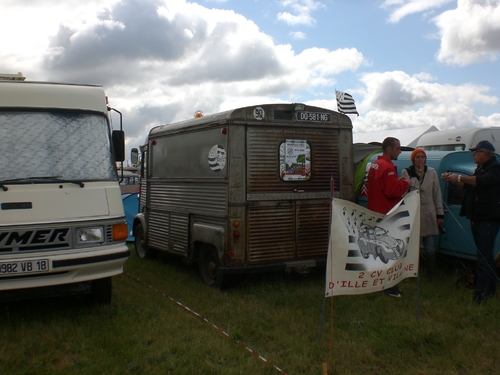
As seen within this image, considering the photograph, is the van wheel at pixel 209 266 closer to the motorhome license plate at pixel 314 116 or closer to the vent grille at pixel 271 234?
the vent grille at pixel 271 234

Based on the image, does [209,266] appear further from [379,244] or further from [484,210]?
[484,210]

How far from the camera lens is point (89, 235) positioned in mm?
5926

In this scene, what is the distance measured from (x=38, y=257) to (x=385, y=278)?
362cm

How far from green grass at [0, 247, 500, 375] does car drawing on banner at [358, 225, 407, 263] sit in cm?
76

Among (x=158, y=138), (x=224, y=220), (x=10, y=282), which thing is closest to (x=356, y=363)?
(x=224, y=220)

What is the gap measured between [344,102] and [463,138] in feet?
16.6

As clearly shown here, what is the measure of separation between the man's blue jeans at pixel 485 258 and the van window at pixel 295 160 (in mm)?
2449

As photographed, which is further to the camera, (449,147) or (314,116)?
(449,147)

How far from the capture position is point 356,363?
480 cm

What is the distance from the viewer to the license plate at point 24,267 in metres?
5.44

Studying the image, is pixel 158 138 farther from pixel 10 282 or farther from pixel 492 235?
pixel 492 235

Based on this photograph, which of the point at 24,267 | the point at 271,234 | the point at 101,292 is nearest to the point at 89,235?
the point at 24,267

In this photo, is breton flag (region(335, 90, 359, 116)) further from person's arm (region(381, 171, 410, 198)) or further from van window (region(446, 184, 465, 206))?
person's arm (region(381, 171, 410, 198))

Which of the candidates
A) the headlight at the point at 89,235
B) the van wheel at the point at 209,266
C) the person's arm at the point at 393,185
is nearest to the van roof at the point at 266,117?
the person's arm at the point at 393,185
